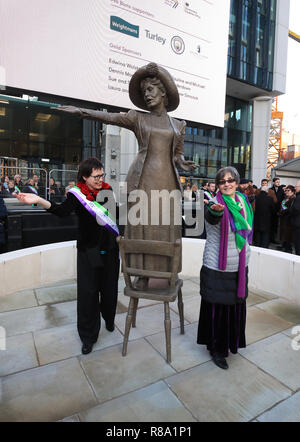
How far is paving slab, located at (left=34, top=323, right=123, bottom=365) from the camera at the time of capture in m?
2.28

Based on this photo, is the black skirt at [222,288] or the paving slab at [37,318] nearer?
the black skirt at [222,288]

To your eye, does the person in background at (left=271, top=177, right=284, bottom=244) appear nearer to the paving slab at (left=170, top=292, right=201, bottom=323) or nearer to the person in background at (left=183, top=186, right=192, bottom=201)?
the person in background at (left=183, top=186, right=192, bottom=201)

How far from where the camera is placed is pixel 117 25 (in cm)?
442

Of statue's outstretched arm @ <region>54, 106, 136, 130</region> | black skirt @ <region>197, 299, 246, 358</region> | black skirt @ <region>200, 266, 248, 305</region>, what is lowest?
black skirt @ <region>197, 299, 246, 358</region>

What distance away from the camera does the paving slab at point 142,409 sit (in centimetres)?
162

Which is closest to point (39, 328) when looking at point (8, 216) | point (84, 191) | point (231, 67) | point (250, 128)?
point (84, 191)

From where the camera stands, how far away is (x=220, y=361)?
2186mm

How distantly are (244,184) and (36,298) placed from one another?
350cm

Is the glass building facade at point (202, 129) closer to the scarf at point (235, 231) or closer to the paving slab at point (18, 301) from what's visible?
the paving slab at point (18, 301)

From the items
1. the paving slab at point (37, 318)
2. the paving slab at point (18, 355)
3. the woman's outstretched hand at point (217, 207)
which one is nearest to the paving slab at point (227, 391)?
the paving slab at point (18, 355)

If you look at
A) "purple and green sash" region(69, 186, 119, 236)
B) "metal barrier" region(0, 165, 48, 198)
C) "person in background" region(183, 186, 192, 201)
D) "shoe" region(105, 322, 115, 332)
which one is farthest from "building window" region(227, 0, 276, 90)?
"shoe" region(105, 322, 115, 332)

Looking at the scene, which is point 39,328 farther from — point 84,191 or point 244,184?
point 244,184

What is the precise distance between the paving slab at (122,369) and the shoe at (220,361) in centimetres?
37

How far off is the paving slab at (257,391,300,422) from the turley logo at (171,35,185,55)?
5542 mm
